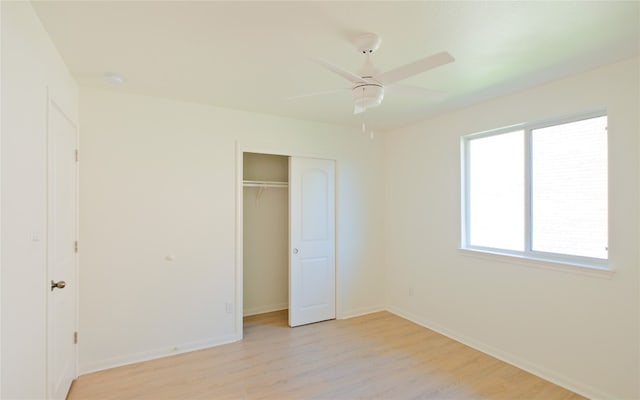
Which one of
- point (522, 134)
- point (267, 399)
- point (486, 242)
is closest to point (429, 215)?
point (486, 242)

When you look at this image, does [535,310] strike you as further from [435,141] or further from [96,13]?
[96,13]

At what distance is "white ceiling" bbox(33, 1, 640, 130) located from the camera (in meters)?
1.75

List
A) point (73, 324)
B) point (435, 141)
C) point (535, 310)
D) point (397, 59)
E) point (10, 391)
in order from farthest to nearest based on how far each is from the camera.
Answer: point (435, 141) → point (535, 310) → point (73, 324) → point (397, 59) → point (10, 391)

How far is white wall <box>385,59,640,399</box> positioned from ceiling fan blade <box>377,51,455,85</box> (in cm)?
181

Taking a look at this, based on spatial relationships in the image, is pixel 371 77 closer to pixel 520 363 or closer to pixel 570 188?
pixel 570 188

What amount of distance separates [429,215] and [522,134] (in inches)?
54.2

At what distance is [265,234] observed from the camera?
178 inches

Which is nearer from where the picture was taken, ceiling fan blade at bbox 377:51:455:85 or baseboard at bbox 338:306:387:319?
ceiling fan blade at bbox 377:51:455:85

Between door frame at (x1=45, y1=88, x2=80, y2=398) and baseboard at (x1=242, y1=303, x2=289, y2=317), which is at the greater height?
door frame at (x1=45, y1=88, x2=80, y2=398)

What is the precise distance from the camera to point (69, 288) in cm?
259

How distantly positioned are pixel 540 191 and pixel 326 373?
2610 millimetres

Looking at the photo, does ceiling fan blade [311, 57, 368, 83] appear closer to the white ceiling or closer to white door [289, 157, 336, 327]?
the white ceiling

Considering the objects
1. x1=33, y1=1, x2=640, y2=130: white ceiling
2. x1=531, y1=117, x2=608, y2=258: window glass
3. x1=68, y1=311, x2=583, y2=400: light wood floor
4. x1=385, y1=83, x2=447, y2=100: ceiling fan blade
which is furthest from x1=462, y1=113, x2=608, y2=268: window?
x1=385, y1=83, x2=447, y2=100: ceiling fan blade

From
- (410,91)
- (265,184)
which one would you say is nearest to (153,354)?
(265,184)
